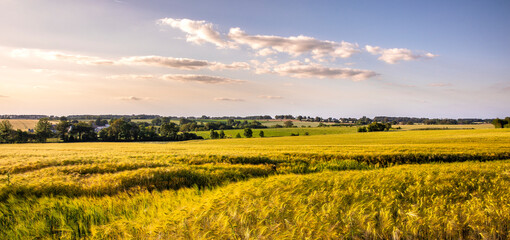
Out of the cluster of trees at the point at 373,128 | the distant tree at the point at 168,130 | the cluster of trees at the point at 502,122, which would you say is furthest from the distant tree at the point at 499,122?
the distant tree at the point at 168,130

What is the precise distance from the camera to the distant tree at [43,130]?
9131cm

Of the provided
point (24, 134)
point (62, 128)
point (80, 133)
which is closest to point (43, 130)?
point (24, 134)

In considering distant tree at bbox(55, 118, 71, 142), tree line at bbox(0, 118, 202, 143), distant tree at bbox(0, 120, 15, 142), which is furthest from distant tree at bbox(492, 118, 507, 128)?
distant tree at bbox(0, 120, 15, 142)

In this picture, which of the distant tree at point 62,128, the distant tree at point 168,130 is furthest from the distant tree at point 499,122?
the distant tree at point 62,128

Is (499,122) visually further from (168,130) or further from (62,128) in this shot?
(62,128)

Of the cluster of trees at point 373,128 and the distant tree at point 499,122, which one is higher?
the distant tree at point 499,122

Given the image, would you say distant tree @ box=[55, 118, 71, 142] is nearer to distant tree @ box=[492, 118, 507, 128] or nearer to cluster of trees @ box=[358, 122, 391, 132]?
cluster of trees @ box=[358, 122, 391, 132]

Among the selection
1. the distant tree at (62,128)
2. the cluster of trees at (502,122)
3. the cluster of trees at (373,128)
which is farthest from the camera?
the cluster of trees at (373,128)

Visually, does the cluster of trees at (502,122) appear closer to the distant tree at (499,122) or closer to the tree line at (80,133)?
the distant tree at (499,122)

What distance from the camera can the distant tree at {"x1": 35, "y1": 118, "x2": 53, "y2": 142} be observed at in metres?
91.3

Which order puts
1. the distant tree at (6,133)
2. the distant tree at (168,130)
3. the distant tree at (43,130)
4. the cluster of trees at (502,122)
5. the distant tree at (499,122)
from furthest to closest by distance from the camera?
the distant tree at (168,130)
the distant tree at (499,122)
the cluster of trees at (502,122)
the distant tree at (43,130)
the distant tree at (6,133)

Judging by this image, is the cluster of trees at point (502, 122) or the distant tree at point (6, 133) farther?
the cluster of trees at point (502, 122)

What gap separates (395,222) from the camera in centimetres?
302

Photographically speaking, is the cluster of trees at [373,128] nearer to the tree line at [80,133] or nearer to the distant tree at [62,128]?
the tree line at [80,133]
